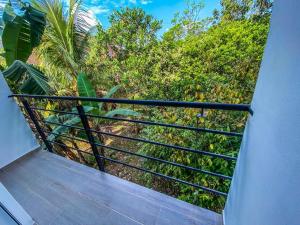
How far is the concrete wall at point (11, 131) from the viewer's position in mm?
2057

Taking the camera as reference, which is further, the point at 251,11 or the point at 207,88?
the point at 251,11

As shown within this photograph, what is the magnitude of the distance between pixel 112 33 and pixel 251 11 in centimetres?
332

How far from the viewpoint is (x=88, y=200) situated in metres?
1.57

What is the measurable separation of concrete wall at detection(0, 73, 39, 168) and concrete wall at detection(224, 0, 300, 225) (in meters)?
2.65

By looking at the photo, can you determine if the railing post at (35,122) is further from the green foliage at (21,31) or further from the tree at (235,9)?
the tree at (235,9)

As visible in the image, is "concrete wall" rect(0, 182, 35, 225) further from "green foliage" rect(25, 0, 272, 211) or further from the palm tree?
the palm tree

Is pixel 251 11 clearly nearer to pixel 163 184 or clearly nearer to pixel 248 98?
pixel 248 98

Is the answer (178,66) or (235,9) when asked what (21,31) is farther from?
(235,9)

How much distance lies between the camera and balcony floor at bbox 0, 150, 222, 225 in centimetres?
137

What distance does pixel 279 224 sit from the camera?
505 millimetres

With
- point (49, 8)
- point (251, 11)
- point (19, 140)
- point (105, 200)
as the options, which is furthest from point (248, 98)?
point (49, 8)

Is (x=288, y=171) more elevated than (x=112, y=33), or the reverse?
(x=112, y=33)

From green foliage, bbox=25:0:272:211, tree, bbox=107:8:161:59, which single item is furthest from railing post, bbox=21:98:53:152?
tree, bbox=107:8:161:59

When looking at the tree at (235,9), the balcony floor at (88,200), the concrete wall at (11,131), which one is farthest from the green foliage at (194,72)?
the concrete wall at (11,131)
